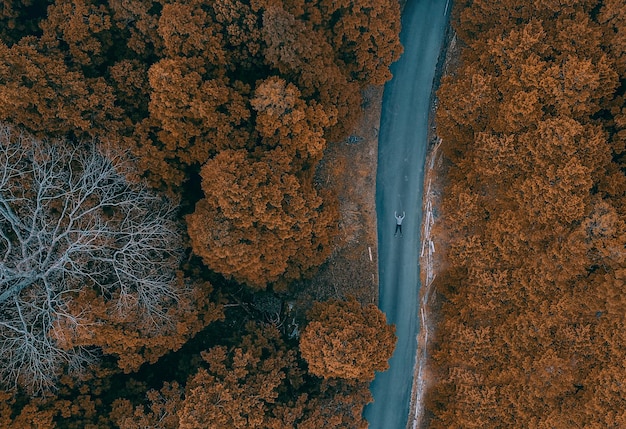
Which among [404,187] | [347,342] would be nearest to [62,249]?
[347,342]

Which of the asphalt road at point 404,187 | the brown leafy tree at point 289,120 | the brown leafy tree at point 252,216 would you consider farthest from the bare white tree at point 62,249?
the asphalt road at point 404,187

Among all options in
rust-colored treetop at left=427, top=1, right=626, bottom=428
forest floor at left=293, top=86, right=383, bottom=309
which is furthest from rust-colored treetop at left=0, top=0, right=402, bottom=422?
rust-colored treetop at left=427, top=1, right=626, bottom=428

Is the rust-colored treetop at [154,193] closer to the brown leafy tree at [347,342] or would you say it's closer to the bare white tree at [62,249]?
the bare white tree at [62,249]

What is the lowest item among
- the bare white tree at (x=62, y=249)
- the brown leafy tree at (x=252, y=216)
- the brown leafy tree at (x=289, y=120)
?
the bare white tree at (x=62, y=249)

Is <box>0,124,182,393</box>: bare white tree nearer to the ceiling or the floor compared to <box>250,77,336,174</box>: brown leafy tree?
nearer to the floor

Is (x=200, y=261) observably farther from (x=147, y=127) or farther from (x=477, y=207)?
(x=477, y=207)

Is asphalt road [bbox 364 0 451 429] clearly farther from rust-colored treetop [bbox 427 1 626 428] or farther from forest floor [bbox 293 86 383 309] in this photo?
rust-colored treetop [bbox 427 1 626 428]
